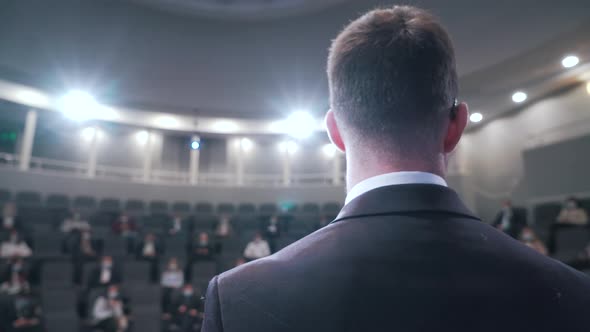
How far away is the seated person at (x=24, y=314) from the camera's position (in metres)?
5.59

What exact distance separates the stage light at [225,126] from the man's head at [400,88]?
1387 cm

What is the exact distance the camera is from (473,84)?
32.6 feet

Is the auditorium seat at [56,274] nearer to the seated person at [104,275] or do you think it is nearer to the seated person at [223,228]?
the seated person at [104,275]

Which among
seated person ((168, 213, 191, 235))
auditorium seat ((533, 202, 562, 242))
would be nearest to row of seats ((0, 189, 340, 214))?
seated person ((168, 213, 191, 235))

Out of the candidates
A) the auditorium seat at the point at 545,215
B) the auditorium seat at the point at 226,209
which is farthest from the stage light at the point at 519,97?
the auditorium seat at the point at 226,209

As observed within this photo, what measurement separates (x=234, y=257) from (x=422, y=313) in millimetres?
8646

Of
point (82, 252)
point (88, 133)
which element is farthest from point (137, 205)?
point (88, 133)

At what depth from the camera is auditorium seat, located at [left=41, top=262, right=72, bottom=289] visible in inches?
269

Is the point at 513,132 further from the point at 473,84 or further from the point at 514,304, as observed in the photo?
the point at 514,304

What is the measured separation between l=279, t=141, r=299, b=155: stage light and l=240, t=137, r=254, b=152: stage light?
46.5 inches

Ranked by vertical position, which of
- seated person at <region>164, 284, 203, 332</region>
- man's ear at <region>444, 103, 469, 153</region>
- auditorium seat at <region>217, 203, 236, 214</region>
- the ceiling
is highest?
the ceiling

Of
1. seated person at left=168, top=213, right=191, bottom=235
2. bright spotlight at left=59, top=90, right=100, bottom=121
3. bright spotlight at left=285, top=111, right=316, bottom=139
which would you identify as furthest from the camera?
bright spotlight at left=285, top=111, right=316, bottom=139

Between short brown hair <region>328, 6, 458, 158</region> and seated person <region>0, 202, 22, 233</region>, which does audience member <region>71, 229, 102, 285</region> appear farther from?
short brown hair <region>328, 6, 458, 158</region>

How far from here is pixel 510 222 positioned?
830cm
